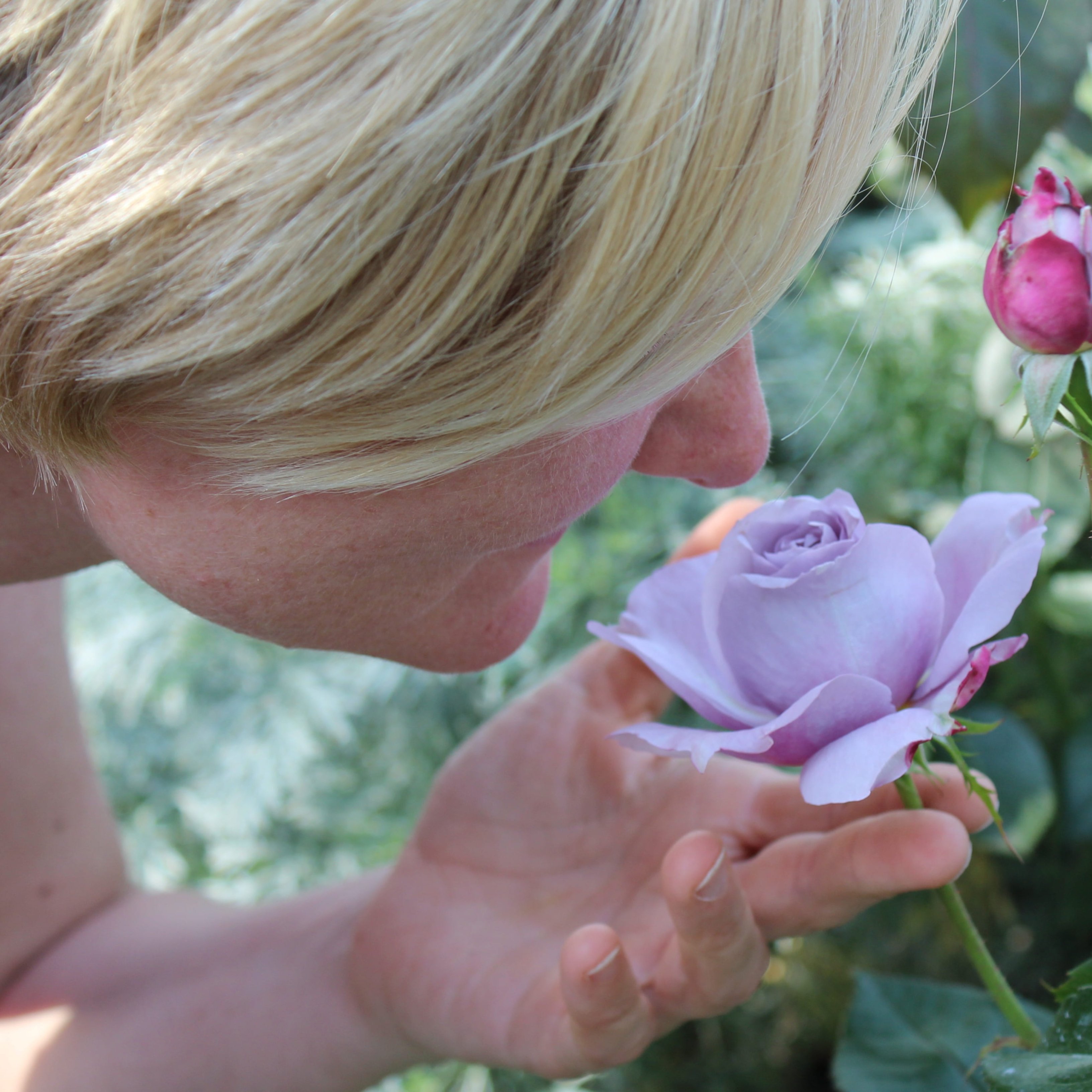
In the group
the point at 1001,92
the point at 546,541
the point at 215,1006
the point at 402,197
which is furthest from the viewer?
the point at 215,1006

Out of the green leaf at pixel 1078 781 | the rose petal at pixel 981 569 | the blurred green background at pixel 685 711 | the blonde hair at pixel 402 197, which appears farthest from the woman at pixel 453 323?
the green leaf at pixel 1078 781

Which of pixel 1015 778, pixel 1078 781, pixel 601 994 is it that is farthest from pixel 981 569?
pixel 1078 781

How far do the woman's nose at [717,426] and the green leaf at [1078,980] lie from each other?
29cm

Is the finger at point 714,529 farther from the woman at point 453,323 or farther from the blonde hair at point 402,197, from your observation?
the blonde hair at point 402,197

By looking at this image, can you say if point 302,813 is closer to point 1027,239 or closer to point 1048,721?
point 1048,721

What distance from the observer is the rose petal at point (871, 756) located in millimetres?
372

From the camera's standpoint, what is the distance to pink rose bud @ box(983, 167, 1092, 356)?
1.19 ft

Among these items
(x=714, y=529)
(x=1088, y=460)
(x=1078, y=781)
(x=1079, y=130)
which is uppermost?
(x=1079, y=130)

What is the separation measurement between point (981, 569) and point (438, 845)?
53cm

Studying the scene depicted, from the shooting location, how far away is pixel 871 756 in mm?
378

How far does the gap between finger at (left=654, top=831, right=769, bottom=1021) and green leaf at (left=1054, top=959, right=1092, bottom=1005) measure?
0.48ft

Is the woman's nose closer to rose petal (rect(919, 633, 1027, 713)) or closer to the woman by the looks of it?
the woman

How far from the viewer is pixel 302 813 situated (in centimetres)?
143

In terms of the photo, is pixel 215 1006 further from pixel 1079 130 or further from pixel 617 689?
pixel 1079 130
